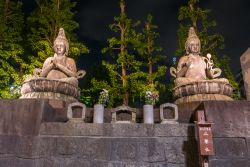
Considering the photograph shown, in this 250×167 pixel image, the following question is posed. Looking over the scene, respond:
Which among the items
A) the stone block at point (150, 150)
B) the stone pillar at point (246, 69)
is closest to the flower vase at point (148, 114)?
the stone block at point (150, 150)

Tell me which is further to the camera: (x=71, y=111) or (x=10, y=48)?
(x=10, y=48)

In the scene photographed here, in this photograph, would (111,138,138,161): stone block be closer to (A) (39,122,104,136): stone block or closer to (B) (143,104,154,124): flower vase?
(A) (39,122,104,136): stone block

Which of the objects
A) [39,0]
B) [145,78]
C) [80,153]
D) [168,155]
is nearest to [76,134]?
[80,153]

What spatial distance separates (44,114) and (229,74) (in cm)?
1203

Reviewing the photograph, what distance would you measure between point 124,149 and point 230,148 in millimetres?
2068

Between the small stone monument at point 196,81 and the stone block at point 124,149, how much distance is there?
6.92ft

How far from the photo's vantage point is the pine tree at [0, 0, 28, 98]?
1324 centimetres

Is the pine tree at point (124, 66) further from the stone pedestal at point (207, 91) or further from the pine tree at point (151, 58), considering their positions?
the stone pedestal at point (207, 91)

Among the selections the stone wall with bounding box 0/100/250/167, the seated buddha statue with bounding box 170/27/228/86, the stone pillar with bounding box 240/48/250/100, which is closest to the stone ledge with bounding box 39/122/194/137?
the stone wall with bounding box 0/100/250/167

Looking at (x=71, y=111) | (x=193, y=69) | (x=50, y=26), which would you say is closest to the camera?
(x=71, y=111)

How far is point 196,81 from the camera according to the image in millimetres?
6461

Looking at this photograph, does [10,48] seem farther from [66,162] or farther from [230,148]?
[230,148]

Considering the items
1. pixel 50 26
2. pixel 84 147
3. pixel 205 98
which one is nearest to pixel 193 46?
pixel 205 98

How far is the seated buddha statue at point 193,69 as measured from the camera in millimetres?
7015
